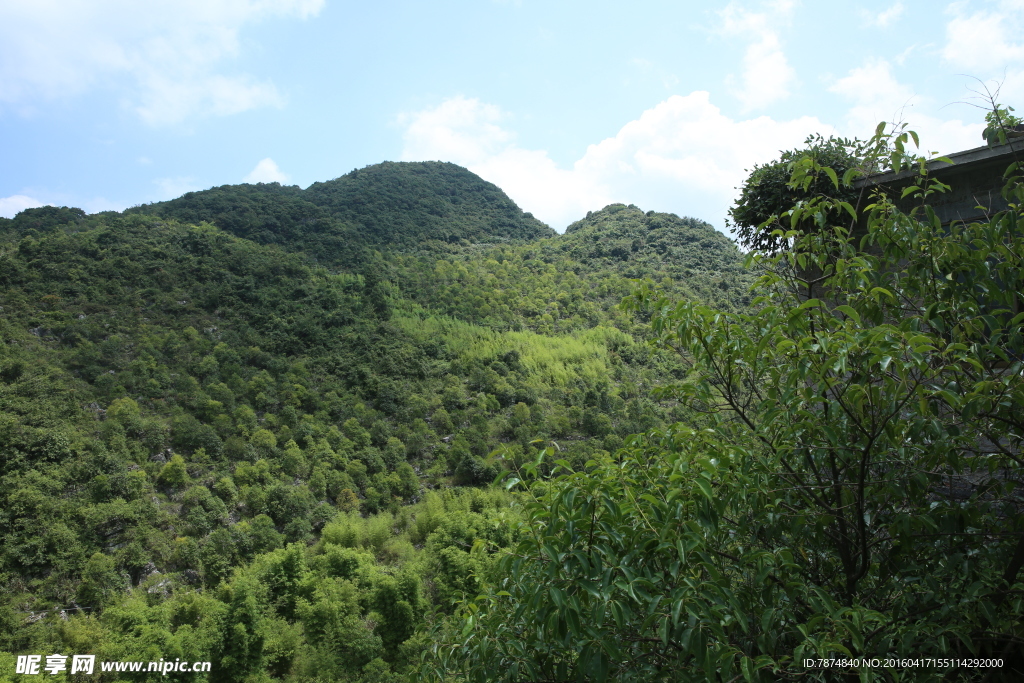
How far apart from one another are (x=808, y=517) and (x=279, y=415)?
788 inches

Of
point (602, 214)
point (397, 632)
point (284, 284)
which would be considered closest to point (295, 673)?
point (397, 632)

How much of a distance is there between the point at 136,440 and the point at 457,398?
11.2 meters

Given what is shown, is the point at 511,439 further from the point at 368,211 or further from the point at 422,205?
the point at 422,205

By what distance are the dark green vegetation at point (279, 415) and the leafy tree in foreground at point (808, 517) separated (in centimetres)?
42

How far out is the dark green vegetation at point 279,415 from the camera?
1127 cm

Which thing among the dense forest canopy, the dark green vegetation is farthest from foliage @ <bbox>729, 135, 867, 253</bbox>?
the dark green vegetation

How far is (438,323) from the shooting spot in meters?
28.2

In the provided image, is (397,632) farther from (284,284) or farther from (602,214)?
(602,214)

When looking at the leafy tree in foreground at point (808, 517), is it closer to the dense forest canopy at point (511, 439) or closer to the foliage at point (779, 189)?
the dense forest canopy at point (511, 439)

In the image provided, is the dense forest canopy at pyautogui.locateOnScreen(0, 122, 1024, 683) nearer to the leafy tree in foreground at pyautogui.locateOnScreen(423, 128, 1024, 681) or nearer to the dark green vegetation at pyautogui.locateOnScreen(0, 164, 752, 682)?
the leafy tree in foreground at pyautogui.locateOnScreen(423, 128, 1024, 681)

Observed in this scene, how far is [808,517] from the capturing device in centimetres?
200

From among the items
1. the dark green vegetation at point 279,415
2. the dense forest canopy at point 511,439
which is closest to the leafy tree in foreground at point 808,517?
the dense forest canopy at point 511,439

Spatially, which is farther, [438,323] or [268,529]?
[438,323]

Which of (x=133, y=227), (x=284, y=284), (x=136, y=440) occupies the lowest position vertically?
(x=136, y=440)
